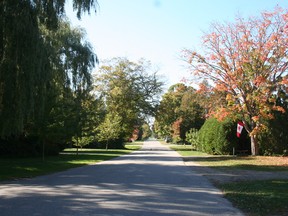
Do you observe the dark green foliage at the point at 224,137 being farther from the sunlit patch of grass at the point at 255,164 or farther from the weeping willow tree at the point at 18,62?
the weeping willow tree at the point at 18,62

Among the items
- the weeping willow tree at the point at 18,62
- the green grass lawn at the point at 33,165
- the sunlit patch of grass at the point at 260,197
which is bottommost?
the sunlit patch of grass at the point at 260,197

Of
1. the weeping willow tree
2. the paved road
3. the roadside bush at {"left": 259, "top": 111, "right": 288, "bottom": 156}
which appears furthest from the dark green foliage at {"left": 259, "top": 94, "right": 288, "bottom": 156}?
the weeping willow tree

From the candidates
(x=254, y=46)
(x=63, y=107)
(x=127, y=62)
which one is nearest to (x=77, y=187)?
(x=63, y=107)

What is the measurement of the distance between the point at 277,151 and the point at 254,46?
28.6ft

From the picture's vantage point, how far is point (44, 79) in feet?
44.5

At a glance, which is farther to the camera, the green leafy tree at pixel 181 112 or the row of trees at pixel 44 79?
the green leafy tree at pixel 181 112

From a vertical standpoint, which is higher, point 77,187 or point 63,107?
point 63,107

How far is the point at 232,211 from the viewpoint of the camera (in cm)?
780

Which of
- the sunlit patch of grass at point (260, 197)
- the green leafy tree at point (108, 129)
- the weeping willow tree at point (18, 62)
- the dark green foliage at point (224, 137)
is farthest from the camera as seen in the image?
the green leafy tree at point (108, 129)

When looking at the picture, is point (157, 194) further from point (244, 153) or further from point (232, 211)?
point (244, 153)

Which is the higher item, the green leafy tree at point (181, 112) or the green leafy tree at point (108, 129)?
the green leafy tree at point (181, 112)

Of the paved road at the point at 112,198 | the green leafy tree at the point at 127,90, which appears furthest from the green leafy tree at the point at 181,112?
the paved road at the point at 112,198

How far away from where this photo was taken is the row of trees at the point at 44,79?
12.3 m

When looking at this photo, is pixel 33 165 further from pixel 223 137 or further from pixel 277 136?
pixel 277 136
